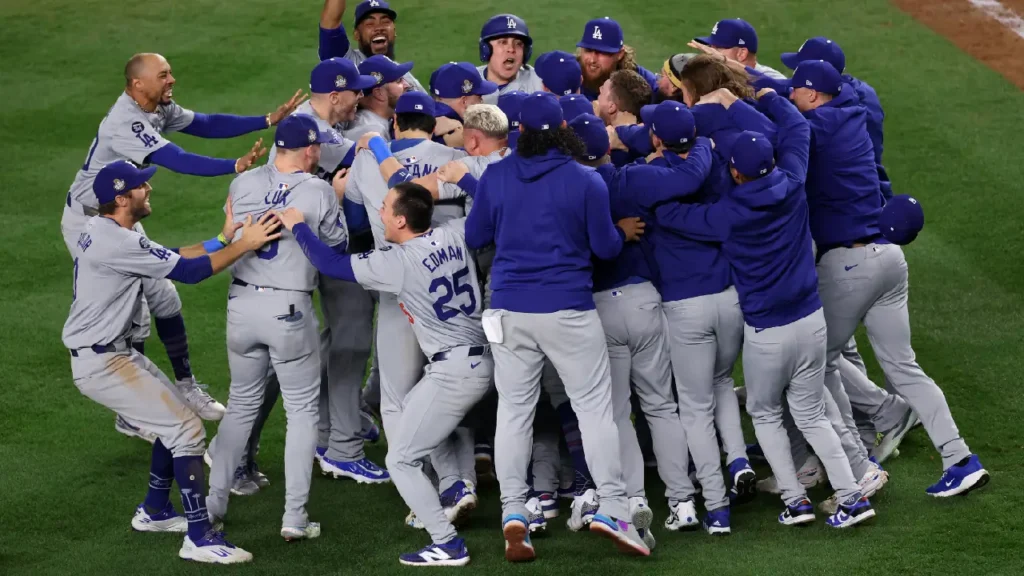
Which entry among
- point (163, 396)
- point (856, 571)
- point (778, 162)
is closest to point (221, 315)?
point (163, 396)

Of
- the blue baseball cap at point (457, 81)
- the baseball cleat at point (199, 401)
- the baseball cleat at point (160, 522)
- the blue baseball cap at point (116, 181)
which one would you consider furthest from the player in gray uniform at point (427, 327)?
the baseball cleat at point (199, 401)

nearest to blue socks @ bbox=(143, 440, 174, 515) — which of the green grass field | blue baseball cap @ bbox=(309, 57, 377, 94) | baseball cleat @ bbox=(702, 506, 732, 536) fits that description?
the green grass field

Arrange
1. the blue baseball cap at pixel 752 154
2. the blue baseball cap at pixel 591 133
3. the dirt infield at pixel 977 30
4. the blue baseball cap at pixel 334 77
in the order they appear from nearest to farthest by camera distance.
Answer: the blue baseball cap at pixel 752 154 < the blue baseball cap at pixel 591 133 < the blue baseball cap at pixel 334 77 < the dirt infield at pixel 977 30

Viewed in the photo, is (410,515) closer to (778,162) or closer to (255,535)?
→ (255,535)

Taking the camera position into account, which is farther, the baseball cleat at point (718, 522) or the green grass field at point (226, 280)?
the baseball cleat at point (718, 522)

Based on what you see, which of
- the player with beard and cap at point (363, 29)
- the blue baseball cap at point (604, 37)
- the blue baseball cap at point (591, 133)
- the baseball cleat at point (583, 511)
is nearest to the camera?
the blue baseball cap at point (591, 133)

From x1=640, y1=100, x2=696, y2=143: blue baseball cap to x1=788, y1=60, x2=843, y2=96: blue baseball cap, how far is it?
82 cm

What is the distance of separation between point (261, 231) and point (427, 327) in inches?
35.0

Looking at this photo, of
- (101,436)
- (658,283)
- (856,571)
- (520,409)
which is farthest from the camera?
(101,436)

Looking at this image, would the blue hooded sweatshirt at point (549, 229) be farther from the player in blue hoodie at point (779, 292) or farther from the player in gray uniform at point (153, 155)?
the player in gray uniform at point (153, 155)

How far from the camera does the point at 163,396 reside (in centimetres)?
569

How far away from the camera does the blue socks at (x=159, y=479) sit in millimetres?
5844

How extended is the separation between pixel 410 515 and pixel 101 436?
89.1 inches

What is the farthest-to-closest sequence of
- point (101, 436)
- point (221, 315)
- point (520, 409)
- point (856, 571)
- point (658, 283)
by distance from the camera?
point (221, 315), point (101, 436), point (658, 283), point (520, 409), point (856, 571)
